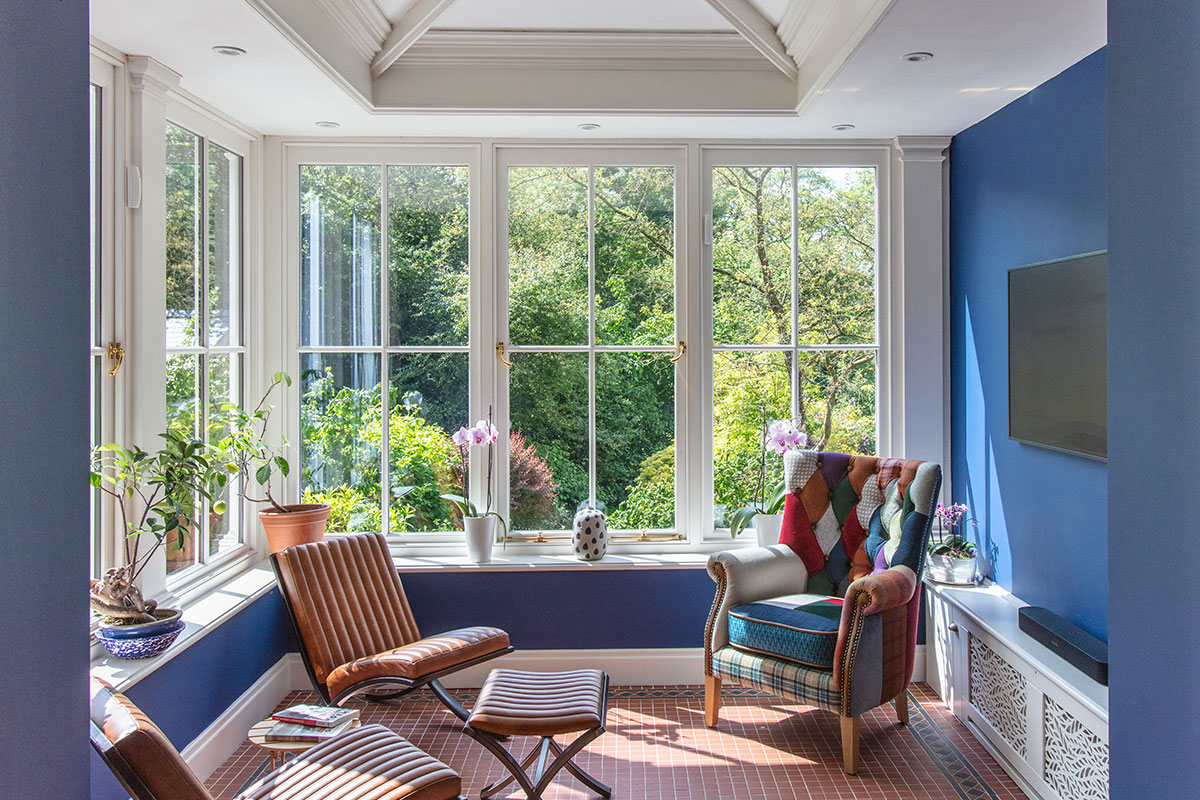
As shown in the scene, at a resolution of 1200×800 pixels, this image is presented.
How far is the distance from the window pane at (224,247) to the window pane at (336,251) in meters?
0.32

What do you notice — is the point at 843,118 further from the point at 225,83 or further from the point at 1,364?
the point at 1,364

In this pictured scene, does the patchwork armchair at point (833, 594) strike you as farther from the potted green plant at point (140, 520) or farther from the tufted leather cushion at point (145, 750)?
the tufted leather cushion at point (145, 750)

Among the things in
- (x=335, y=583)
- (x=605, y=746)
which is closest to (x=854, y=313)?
(x=605, y=746)

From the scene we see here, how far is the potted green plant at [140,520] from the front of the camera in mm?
2713

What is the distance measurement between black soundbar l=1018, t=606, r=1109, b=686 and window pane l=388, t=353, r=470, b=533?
238 centimetres

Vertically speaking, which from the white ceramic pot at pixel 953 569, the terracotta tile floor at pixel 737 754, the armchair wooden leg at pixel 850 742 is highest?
the white ceramic pot at pixel 953 569

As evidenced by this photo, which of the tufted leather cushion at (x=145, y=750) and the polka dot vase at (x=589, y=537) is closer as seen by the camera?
the tufted leather cushion at (x=145, y=750)

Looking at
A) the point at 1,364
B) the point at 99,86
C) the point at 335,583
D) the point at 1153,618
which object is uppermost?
the point at 99,86

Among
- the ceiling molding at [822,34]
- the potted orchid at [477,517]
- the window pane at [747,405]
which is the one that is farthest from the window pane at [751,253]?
A: the potted orchid at [477,517]

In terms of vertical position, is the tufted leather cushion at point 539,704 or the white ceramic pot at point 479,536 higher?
the white ceramic pot at point 479,536

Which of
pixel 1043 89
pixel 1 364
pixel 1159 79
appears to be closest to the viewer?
pixel 1 364

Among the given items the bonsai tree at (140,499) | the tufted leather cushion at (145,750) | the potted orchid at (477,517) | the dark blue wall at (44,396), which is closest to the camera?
the dark blue wall at (44,396)

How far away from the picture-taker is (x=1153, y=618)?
53.9 inches

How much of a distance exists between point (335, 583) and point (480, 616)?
0.82 metres
